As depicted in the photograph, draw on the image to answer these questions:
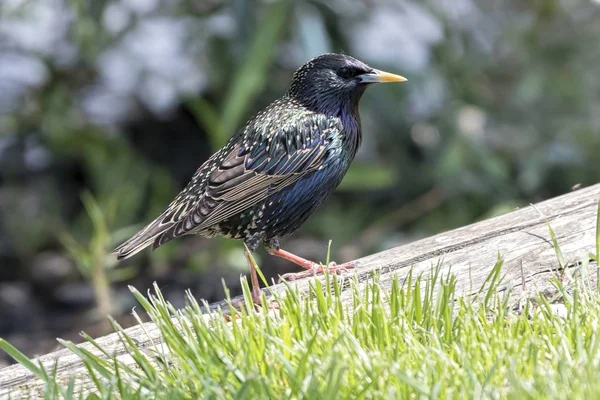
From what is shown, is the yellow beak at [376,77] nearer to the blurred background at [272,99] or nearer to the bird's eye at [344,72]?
the bird's eye at [344,72]

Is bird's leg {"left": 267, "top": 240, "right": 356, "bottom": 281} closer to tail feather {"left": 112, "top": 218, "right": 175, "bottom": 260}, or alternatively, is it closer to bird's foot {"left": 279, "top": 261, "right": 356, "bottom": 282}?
bird's foot {"left": 279, "top": 261, "right": 356, "bottom": 282}

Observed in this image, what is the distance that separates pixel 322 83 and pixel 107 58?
2.54 meters

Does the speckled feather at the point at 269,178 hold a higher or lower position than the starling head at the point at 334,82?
lower

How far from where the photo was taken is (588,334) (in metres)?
2.70

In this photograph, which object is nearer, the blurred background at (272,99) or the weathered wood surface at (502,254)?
the weathered wood surface at (502,254)

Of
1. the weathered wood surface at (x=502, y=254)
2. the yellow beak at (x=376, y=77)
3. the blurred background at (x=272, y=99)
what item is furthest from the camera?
the blurred background at (x=272, y=99)

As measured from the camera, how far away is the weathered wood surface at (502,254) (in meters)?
3.13

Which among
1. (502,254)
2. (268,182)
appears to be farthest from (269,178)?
(502,254)

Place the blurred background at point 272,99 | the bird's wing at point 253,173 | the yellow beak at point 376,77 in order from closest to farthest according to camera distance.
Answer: the bird's wing at point 253,173, the yellow beak at point 376,77, the blurred background at point 272,99

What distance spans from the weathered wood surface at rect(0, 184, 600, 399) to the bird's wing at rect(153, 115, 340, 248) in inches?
16.9

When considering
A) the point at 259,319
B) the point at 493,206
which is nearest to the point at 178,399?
the point at 259,319

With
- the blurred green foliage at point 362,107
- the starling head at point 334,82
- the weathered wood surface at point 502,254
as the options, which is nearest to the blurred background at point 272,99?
the blurred green foliage at point 362,107

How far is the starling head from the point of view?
4020 millimetres

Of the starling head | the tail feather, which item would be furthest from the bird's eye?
the tail feather
